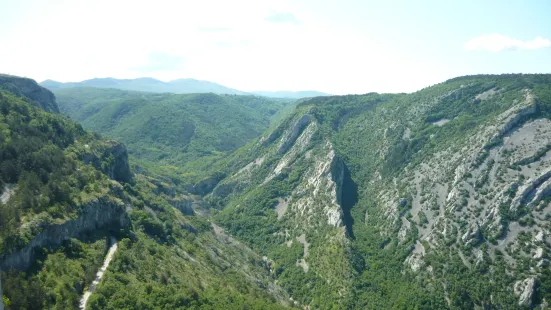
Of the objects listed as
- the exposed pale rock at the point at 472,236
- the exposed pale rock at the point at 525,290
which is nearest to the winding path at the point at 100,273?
the exposed pale rock at the point at 472,236

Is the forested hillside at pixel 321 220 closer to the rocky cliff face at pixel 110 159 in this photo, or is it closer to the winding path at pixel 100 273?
the rocky cliff face at pixel 110 159

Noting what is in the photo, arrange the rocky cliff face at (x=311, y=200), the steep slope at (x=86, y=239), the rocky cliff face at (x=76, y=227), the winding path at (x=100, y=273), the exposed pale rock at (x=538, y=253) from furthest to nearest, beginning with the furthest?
the rocky cliff face at (x=311, y=200)
the exposed pale rock at (x=538, y=253)
the winding path at (x=100, y=273)
the steep slope at (x=86, y=239)
the rocky cliff face at (x=76, y=227)

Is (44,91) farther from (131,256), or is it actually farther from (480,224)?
(480,224)

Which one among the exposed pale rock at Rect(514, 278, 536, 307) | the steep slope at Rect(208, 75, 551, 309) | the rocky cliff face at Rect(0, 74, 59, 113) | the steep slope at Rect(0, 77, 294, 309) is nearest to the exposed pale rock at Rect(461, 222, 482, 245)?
the steep slope at Rect(208, 75, 551, 309)

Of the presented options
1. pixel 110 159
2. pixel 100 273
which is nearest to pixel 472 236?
pixel 100 273

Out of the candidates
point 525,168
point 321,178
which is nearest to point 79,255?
point 321,178

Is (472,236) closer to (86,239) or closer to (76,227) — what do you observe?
(86,239)
